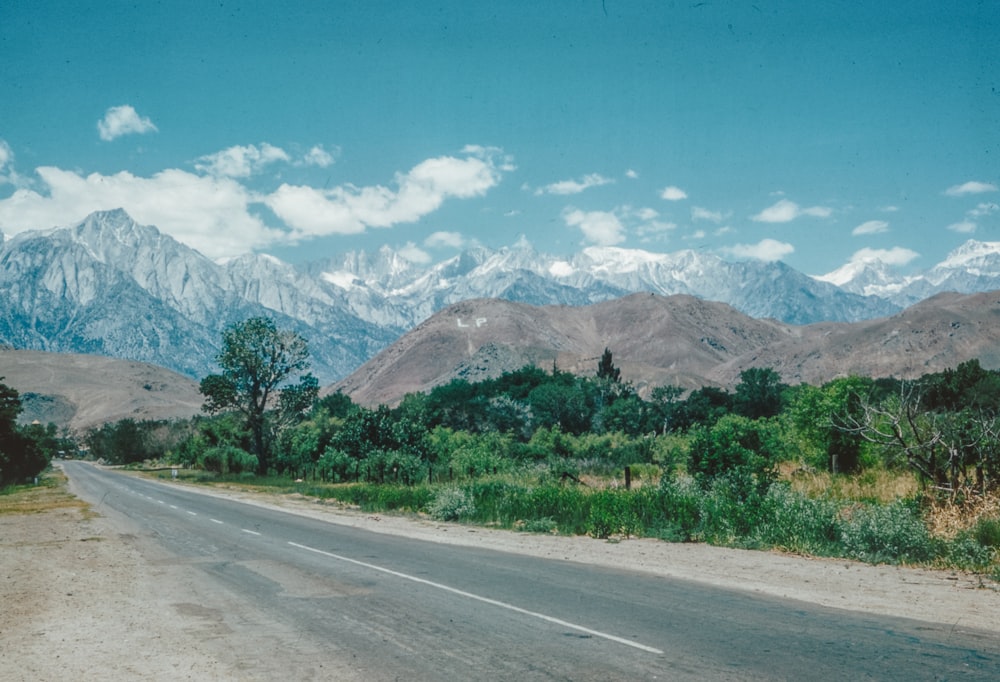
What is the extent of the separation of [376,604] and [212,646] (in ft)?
8.38

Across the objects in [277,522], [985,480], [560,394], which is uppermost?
[560,394]

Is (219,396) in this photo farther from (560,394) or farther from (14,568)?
(14,568)

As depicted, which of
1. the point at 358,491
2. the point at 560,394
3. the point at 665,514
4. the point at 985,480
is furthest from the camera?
the point at 560,394

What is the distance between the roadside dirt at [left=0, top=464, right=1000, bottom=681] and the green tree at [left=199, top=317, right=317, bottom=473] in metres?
52.6

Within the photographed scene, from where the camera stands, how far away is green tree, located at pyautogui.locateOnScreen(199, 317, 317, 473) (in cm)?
7125

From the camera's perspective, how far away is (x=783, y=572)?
13398 millimetres

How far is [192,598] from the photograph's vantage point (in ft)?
37.6

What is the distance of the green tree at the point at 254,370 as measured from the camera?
234 ft

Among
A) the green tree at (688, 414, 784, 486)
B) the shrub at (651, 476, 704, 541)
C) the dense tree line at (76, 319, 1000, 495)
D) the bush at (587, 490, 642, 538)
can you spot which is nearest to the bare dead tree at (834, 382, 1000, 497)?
the dense tree line at (76, 319, 1000, 495)

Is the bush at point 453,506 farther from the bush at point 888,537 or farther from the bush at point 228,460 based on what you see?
the bush at point 228,460

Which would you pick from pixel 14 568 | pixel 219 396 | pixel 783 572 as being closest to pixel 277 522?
pixel 14 568

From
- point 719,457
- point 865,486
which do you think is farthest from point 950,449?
point 719,457

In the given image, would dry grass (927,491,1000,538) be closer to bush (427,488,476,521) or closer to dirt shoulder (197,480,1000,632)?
dirt shoulder (197,480,1000,632)

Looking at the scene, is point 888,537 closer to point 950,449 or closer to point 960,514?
point 960,514
